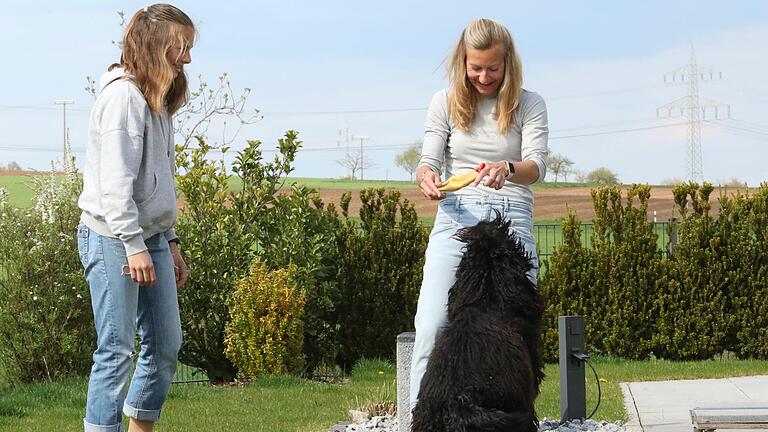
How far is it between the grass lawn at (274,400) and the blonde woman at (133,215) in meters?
2.44

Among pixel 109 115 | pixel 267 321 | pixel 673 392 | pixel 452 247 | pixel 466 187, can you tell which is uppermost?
pixel 109 115

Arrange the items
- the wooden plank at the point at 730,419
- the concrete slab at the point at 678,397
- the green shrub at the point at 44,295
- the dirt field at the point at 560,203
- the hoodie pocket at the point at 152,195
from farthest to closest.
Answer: the dirt field at the point at 560,203 → the green shrub at the point at 44,295 → the concrete slab at the point at 678,397 → the wooden plank at the point at 730,419 → the hoodie pocket at the point at 152,195

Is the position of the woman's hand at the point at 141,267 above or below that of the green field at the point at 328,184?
below

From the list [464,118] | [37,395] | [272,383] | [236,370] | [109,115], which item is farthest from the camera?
[236,370]

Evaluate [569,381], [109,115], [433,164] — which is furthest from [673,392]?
[109,115]

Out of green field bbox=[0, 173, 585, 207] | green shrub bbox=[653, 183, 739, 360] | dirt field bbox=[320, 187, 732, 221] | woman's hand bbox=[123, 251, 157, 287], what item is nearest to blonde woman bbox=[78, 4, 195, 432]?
woman's hand bbox=[123, 251, 157, 287]

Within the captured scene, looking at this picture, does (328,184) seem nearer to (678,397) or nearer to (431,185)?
(678,397)

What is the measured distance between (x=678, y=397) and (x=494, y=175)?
4.90 meters

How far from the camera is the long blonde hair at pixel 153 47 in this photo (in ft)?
14.1

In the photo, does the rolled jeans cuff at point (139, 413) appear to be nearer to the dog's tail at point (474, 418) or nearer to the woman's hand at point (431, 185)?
the dog's tail at point (474, 418)

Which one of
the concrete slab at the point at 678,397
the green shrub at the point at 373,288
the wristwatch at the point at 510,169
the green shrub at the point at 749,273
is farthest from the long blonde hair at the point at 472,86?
the green shrub at the point at 749,273

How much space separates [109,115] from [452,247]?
1.58 m

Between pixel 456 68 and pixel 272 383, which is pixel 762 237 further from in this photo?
pixel 456 68

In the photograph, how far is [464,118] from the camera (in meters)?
4.57
